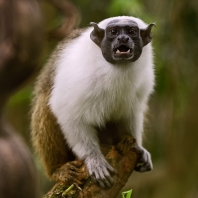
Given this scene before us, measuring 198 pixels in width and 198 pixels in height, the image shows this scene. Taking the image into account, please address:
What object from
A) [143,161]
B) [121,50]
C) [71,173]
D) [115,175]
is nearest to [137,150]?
[143,161]

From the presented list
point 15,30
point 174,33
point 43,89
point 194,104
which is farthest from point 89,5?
point 15,30

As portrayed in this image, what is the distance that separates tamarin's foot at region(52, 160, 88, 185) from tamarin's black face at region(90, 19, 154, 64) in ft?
1.86

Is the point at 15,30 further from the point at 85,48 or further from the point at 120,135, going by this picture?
the point at 120,135

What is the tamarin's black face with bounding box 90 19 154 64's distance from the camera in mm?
2451

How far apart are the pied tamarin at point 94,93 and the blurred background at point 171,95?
1.64 m

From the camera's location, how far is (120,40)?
243 centimetres

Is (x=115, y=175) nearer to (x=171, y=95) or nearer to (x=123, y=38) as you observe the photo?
(x=123, y=38)

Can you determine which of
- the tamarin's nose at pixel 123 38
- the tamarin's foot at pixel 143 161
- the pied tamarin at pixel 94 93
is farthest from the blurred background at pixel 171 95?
the tamarin's nose at pixel 123 38

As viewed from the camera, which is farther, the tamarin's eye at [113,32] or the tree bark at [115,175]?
the tamarin's eye at [113,32]

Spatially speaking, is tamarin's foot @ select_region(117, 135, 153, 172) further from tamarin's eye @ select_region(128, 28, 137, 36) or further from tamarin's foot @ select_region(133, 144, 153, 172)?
tamarin's eye @ select_region(128, 28, 137, 36)

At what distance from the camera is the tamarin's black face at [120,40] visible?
245cm

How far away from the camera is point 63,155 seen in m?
2.82

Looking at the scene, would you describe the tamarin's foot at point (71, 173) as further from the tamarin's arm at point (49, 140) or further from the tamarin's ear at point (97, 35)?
the tamarin's ear at point (97, 35)

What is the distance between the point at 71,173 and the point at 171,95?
9.44 feet
